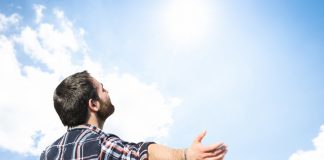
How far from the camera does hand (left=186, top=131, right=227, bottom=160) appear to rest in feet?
11.9

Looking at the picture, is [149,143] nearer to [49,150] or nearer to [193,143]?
[193,143]

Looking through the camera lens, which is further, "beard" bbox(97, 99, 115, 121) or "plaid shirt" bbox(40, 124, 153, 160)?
"beard" bbox(97, 99, 115, 121)

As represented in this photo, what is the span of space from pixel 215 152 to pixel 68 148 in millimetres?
1923

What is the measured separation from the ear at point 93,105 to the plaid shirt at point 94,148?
3.16 ft

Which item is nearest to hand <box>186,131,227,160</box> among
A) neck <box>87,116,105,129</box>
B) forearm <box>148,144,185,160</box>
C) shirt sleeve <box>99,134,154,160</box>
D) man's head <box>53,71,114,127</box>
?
forearm <box>148,144,185,160</box>

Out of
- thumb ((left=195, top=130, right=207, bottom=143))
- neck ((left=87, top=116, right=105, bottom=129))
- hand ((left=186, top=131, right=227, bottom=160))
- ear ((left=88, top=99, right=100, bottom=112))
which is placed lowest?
hand ((left=186, top=131, right=227, bottom=160))

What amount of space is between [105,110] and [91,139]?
4.86 feet

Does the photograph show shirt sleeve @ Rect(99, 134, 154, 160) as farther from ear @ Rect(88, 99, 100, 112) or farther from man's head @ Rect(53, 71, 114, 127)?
ear @ Rect(88, 99, 100, 112)

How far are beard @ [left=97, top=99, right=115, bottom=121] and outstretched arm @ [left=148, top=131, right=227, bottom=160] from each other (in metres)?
1.73

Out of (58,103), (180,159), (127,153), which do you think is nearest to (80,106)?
(58,103)

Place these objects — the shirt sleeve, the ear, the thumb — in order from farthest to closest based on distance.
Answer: the ear < the shirt sleeve < the thumb

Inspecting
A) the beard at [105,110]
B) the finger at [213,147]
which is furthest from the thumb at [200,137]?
the beard at [105,110]

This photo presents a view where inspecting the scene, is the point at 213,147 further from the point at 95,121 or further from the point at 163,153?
the point at 95,121

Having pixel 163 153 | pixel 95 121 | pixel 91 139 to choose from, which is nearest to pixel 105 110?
pixel 95 121
